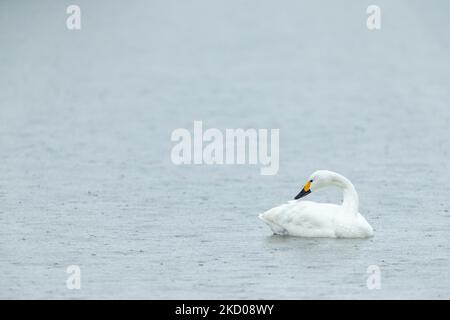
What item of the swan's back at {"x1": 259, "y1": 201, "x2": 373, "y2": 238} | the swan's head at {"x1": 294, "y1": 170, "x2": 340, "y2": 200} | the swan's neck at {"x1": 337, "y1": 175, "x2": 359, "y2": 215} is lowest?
the swan's back at {"x1": 259, "y1": 201, "x2": 373, "y2": 238}

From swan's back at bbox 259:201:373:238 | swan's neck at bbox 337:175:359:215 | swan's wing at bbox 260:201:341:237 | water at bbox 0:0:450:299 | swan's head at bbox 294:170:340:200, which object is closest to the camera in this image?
water at bbox 0:0:450:299

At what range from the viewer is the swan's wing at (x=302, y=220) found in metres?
18.8

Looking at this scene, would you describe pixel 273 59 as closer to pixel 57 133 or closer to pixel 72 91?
→ pixel 72 91

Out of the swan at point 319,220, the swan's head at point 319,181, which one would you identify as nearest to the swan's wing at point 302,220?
the swan at point 319,220

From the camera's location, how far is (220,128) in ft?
97.1

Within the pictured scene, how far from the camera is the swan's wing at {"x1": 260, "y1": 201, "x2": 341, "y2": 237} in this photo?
1880 centimetres

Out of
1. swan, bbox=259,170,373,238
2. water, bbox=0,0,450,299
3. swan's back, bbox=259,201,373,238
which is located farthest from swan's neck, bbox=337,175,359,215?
water, bbox=0,0,450,299

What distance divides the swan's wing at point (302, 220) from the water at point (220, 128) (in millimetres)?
187

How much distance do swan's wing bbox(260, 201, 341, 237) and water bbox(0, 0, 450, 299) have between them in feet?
0.61

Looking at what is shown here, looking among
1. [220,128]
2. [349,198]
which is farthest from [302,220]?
[220,128]

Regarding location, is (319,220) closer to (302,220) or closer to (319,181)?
(302,220)

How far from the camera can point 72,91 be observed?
36875 millimetres

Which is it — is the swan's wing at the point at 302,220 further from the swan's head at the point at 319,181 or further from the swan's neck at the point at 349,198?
the swan's head at the point at 319,181

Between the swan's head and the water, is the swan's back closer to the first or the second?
the water
